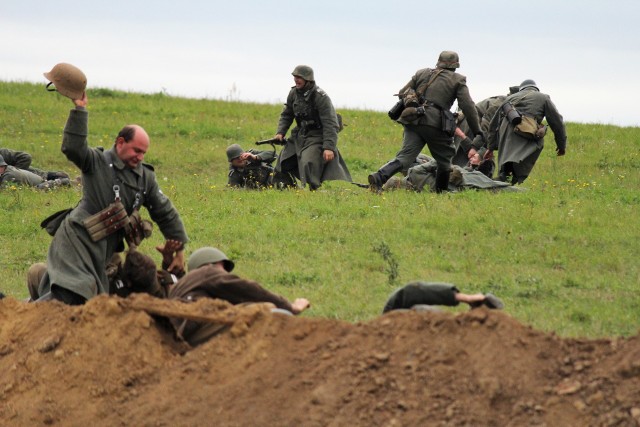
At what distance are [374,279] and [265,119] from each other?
1720 centimetres

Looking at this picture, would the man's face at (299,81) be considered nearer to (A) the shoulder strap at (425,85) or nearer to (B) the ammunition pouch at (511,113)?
(A) the shoulder strap at (425,85)

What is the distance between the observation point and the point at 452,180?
17688 millimetres

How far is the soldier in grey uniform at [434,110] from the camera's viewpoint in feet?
54.6

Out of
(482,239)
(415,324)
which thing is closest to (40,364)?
(415,324)

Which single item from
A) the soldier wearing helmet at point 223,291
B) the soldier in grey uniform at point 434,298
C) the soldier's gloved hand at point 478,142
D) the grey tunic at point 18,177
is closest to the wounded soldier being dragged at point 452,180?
the soldier's gloved hand at point 478,142

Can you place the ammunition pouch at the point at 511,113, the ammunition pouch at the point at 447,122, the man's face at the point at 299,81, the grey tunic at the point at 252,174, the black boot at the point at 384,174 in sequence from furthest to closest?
1. the grey tunic at the point at 252,174
2. the ammunition pouch at the point at 511,113
3. the man's face at the point at 299,81
4. the black boot at the point at 384,174
5. the ammunition pouch at the point at 447,122

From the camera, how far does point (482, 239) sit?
45.6 ft

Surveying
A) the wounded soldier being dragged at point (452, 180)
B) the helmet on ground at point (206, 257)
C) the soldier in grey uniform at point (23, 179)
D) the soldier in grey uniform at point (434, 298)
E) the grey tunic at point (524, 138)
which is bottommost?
the soldier in grey uniform at point (23, 179)

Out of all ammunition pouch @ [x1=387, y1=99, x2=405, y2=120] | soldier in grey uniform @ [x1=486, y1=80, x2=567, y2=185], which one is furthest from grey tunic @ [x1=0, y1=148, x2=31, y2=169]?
soldier in grey uniform @ [x1=486, y1=80, x2=567, y2=185]

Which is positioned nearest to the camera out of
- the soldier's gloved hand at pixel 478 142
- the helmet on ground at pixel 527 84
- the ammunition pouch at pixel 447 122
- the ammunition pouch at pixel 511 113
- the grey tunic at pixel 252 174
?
the ammunition pouch at pixel 447 122

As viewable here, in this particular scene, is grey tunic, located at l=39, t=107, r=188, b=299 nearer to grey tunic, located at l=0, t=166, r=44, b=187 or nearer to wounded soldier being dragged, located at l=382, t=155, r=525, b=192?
wounded soldier being dragged, located at l=382, t=155, r=525, b=192

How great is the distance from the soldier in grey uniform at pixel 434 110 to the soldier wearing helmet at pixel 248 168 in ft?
8.84

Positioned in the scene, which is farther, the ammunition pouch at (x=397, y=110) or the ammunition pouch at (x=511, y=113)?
the ammunition pouch at (x=511, y=113)

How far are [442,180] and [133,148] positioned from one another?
26.4 feet
